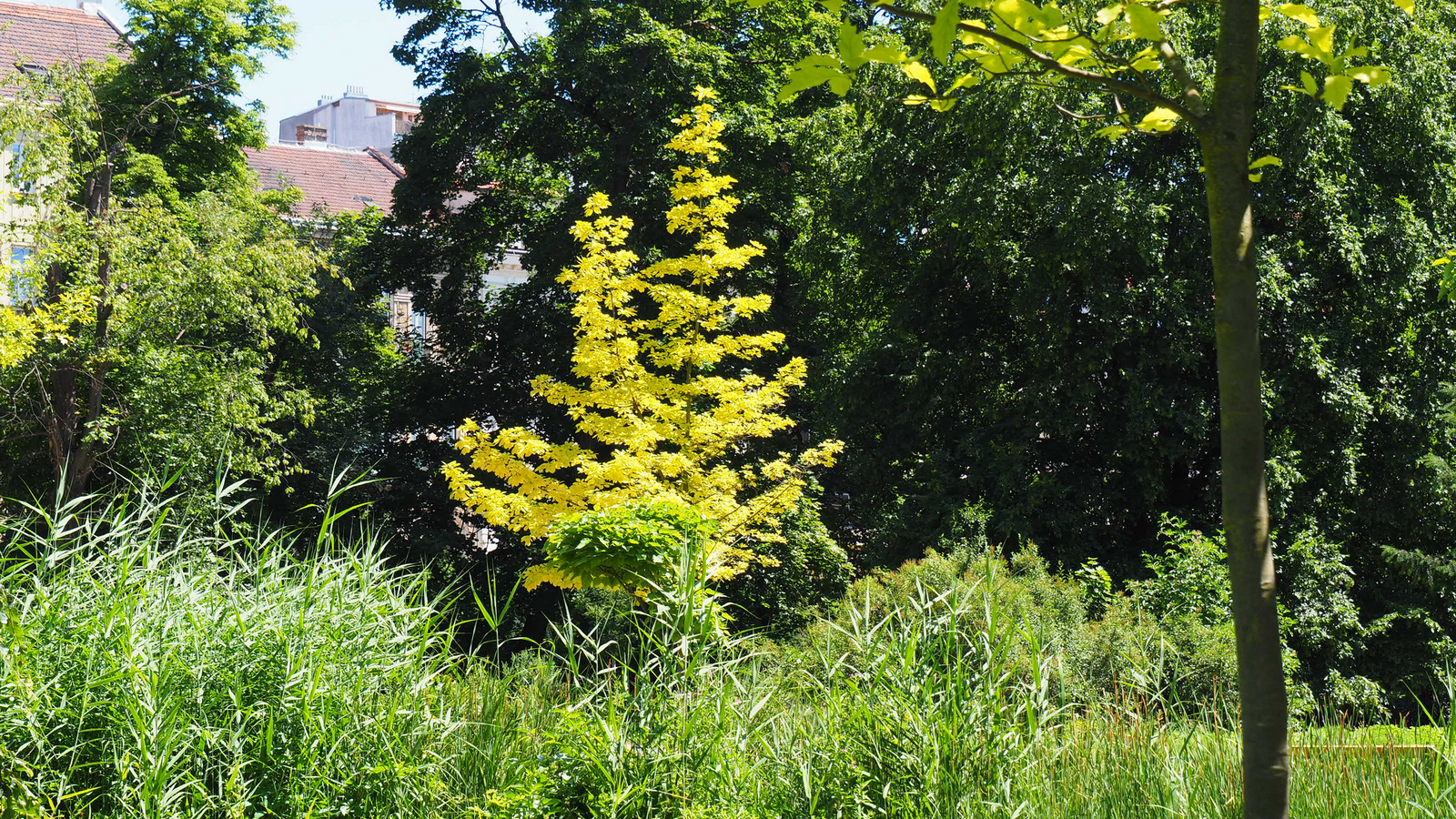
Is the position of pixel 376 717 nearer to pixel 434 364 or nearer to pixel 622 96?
pixel 622 96

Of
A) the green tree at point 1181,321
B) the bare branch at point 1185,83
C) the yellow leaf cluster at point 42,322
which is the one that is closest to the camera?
the bare branch at point 1185,83

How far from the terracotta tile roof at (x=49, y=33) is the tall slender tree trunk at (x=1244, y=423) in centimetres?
2947

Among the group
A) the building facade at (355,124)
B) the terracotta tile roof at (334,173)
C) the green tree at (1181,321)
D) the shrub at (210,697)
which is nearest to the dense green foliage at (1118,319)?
the green tree at (1181,321)

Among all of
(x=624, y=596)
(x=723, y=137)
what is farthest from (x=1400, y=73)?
(x=624, y=596)

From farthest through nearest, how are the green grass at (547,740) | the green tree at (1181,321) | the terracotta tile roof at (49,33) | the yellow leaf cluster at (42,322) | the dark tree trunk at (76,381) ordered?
the terracotta tile roof at (49,33) → the dark tree trunk at (76,381) → the green tree at (1181,321) → the yellow leaf cluster at (42,322) → the green grass at (547,740)

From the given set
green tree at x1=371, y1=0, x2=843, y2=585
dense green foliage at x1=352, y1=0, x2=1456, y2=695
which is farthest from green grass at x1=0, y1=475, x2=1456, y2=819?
green tree at x1=371, y1=0, x2=843, y2=585

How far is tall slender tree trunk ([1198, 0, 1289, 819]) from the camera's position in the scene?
8.39ft

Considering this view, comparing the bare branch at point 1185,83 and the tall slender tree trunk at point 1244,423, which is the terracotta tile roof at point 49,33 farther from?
the tall slender tree trunk at point 1244,423

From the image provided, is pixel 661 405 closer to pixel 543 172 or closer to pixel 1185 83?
pixel 543 172

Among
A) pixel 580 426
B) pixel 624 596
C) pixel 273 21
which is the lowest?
pixel 624 596

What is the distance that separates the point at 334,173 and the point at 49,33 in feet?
31.7

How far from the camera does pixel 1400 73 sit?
13.2 meters

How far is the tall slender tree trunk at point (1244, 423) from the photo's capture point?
2559 mm

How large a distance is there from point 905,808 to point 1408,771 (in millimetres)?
1816
